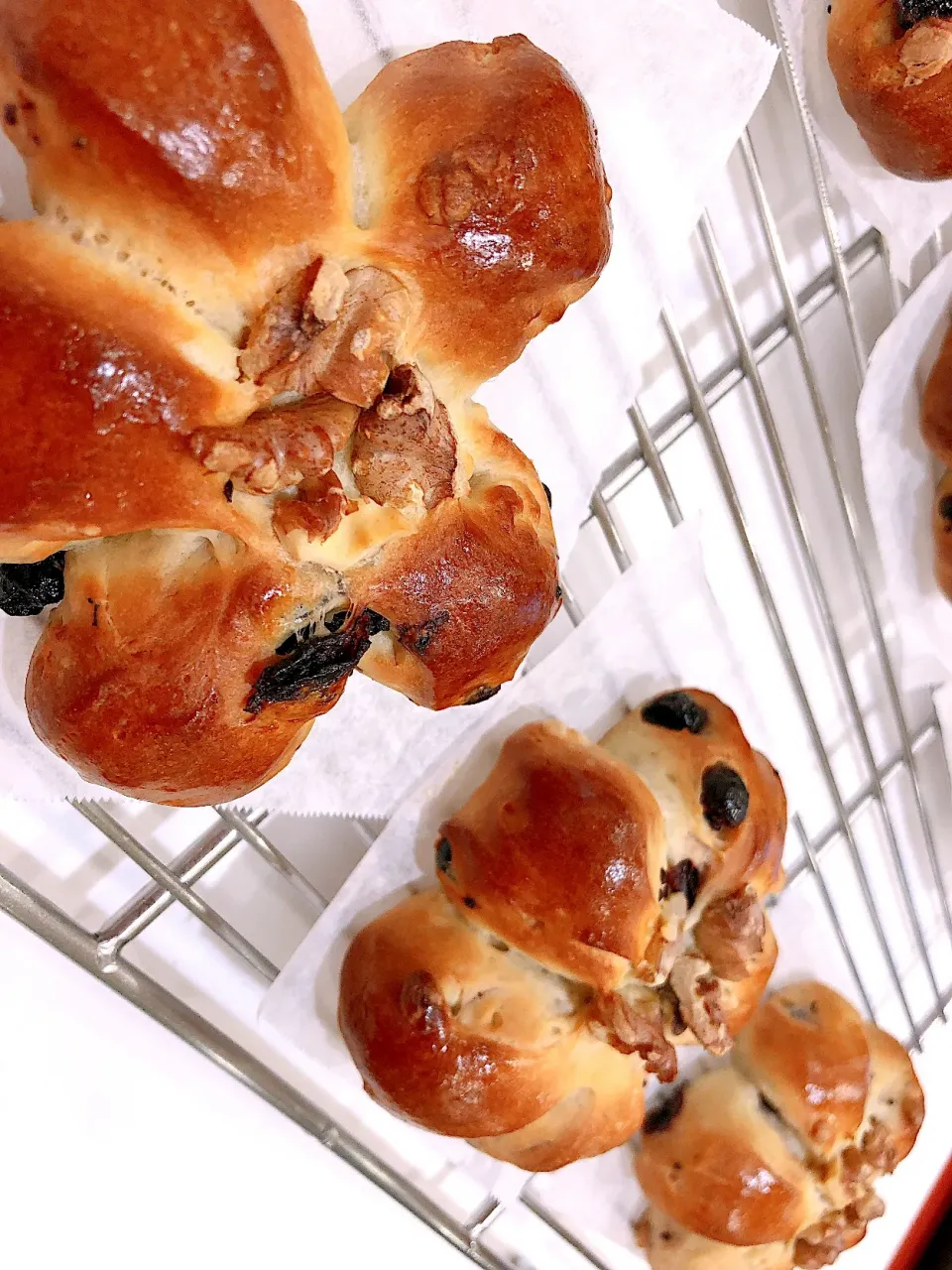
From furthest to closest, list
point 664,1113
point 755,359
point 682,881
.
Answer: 1. point 664,1113
2. point 755,359
3. point 682,881

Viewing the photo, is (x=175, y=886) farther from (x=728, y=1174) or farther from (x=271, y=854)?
(x=728, y=1174)

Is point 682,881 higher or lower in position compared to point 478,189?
lower

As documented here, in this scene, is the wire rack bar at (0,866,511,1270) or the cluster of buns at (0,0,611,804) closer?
the cluster of buns at (0,0,611,804)

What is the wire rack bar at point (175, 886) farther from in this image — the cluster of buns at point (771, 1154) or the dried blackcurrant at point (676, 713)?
the cluster of buns at point (771, 1154)

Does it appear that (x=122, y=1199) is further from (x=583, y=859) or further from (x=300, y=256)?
(x=300, y=256)

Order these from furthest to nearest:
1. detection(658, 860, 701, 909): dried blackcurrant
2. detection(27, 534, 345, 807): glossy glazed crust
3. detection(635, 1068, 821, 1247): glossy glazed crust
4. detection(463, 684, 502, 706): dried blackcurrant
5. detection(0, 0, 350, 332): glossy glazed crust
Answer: detection(635, 1068, 821, 1247): glossy glazed crust
detection(658, 860, 701, 909): dried blackcurrant
detection(463, 684, 502, 706): dried blackcurrant
detection(27, 534, 345, 807): glossy glazed crust
detection(0, 0, 350, 332): glossy glazed crust

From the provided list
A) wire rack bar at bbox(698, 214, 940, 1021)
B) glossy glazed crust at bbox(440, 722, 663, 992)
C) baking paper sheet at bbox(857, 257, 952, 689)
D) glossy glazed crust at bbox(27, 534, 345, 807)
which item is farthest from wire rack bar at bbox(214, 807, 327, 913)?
baking paper sheet at bbox(857, 257, 952, 689)

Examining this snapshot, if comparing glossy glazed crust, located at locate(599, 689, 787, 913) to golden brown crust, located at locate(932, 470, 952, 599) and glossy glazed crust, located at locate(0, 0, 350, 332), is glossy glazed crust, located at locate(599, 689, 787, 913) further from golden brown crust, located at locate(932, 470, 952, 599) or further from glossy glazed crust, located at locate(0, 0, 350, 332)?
glossy glazed crust, located at locate(0, 0, 350, 332)

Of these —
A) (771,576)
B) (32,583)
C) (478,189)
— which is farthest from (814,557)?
(32,583)
